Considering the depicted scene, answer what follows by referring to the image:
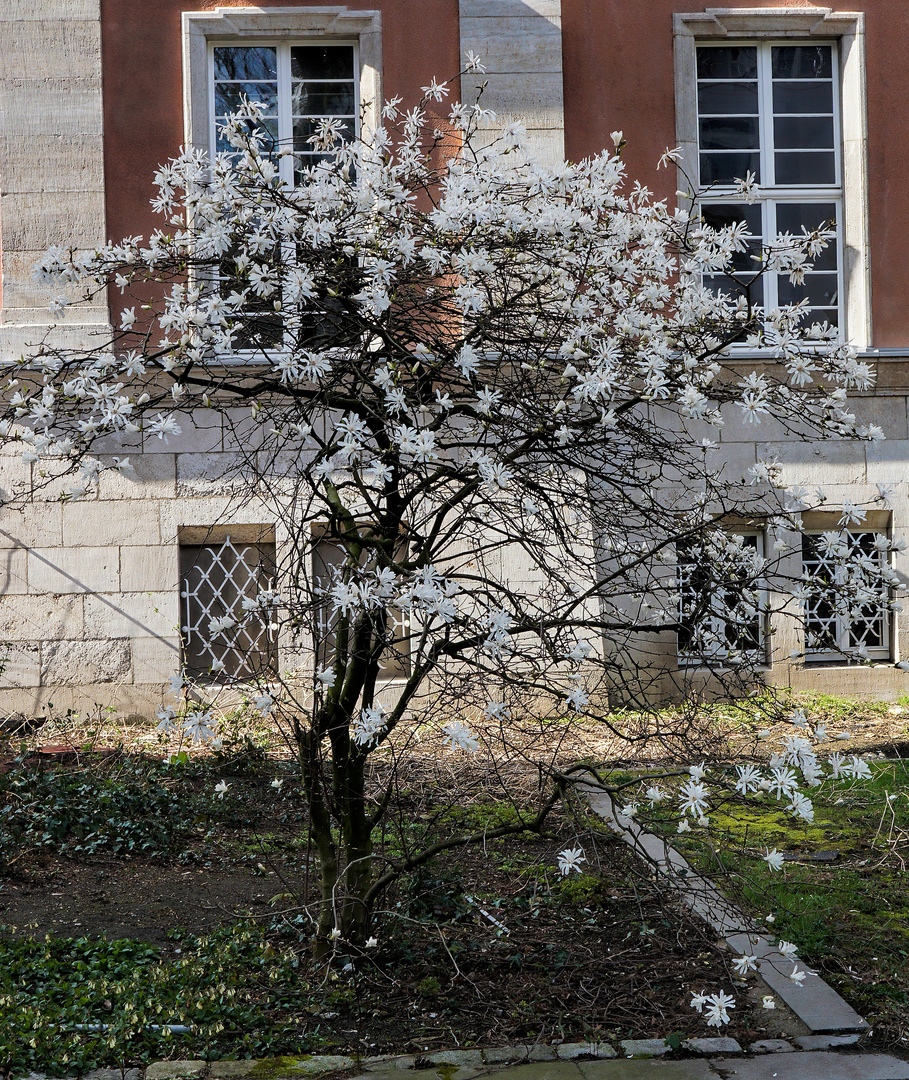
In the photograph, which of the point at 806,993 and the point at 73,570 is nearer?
the point at 806,993

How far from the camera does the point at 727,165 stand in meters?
9.17

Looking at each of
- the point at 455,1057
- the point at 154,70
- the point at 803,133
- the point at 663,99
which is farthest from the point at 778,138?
the point at 455,1057

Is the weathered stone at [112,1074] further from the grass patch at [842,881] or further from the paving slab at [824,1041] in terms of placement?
the paving slab at [824,1041]

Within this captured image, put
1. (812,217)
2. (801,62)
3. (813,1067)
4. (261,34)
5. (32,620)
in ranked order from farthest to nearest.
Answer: (812,217) < (801,62) < (261,34) < (32,620) < (813,1067)

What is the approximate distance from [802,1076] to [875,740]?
4.79 metres

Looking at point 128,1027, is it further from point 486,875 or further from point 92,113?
point 92,113

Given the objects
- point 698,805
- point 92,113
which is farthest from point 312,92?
point 698,805

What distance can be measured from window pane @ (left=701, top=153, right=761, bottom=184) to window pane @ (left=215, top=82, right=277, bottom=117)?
145 inches

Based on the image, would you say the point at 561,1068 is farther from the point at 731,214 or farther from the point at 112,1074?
the point at 731,214

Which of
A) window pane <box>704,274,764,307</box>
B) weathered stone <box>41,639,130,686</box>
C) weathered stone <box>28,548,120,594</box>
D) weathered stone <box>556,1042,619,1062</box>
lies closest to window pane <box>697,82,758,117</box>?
window pane <box>704,274,764,307</box>

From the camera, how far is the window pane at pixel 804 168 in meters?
9.22

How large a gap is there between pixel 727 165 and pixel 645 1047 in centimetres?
783

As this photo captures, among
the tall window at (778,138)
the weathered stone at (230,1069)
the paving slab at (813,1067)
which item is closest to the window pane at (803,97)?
the tall window at (778,138)

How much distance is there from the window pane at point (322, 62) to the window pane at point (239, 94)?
0.24 meters
